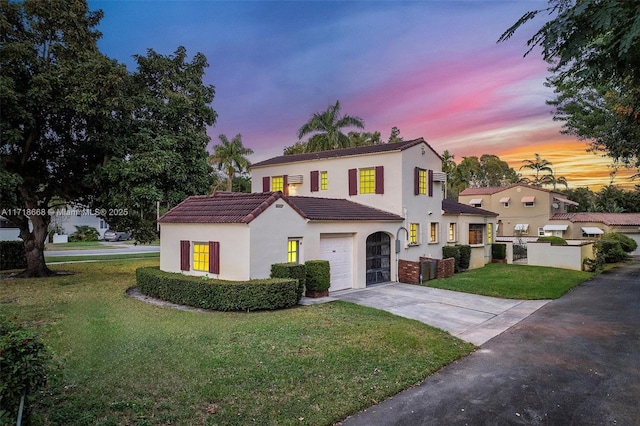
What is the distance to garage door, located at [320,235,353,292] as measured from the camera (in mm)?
15164

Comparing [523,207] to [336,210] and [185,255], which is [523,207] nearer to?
[336,210]

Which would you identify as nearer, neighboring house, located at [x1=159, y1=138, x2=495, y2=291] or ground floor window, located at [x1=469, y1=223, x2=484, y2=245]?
neighboring house, located at [x1=159, y1=138, x2=495, y2=291]

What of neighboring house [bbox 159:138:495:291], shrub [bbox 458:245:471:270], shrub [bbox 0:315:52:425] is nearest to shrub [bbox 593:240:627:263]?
neighboring house [bbox 159:138:495:291]

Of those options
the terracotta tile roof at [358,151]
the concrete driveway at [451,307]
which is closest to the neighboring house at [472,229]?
the terracotta tile roof at [358,151]

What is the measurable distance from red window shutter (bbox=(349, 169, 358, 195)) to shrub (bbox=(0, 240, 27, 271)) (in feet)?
59.1

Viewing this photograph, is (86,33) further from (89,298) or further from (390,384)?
(390,384)

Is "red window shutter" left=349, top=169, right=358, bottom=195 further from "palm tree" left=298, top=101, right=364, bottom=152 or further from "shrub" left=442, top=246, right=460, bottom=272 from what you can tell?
"palm tree" left=298, top=101, right=364, bottom=152

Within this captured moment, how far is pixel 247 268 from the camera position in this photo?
476 inches

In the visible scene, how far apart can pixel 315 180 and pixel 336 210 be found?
17.0ft

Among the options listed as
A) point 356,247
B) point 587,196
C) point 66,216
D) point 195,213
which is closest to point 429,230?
point 356,247

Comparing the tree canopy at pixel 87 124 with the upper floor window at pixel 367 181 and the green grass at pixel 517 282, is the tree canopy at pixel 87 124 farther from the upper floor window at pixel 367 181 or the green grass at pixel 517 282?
the green grass at pixel 517 282

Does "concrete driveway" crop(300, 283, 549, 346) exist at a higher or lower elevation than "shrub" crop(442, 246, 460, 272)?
lower

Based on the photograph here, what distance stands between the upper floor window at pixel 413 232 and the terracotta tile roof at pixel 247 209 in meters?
1.47

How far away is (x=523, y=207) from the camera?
40.8m
